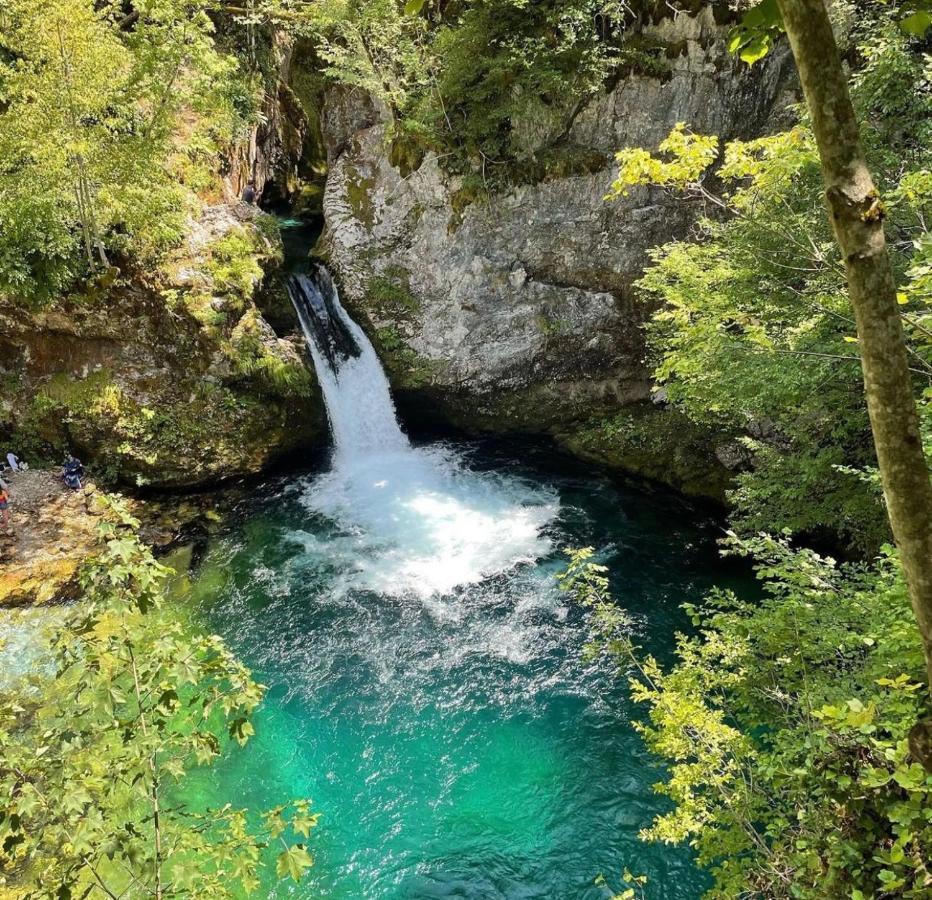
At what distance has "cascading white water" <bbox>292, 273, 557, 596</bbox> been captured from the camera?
473 inches

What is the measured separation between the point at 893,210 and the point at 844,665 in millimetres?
6502

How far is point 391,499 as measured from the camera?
555 inches

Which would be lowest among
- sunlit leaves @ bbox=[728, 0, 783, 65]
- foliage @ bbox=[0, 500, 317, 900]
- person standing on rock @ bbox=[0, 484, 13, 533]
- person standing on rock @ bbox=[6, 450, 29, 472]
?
foliage @ bbox=[0, 500, 317, 900]

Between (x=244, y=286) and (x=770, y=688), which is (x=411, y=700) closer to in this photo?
(x=770, y=688)

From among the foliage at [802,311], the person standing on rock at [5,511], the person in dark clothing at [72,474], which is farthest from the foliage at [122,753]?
the person in dark clothing at [72,474]

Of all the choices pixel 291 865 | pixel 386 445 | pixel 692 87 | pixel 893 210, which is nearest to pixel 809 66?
pixel 291 865

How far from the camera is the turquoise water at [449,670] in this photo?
7035mm

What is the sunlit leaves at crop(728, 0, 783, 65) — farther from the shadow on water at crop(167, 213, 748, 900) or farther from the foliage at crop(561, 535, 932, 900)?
the shadow on water at crop(167, 213, 748, 900)

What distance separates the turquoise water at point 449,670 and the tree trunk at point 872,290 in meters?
6.65

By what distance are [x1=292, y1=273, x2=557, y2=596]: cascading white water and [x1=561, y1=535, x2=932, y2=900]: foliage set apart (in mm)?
6638

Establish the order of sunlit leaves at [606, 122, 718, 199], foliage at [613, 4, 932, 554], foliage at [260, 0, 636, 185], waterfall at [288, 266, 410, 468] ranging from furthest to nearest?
waterfall at [288, 266, 410, 468] < foliage at [260, 0, 636, 185] < foliage at [613, 4, 932, 554] < sunlit leaves at [606, 122, 718, 199]

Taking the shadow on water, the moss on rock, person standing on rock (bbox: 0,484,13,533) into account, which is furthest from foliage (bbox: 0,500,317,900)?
the moss on rock

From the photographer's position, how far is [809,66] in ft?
→ 5.12

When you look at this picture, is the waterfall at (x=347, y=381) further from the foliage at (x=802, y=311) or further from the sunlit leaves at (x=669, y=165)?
the sunlit leaves at (x=669, y=165)
